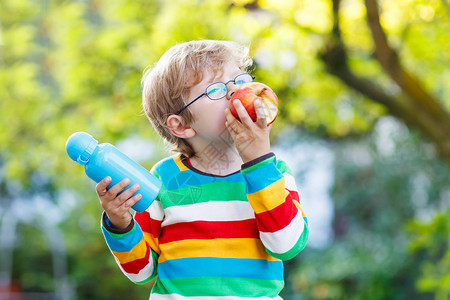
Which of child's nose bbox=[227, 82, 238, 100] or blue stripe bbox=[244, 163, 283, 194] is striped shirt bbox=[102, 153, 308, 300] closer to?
blue stripe bbox=[244, 163, 283, 194]

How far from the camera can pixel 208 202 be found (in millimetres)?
1074

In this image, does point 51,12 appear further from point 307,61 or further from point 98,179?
point 98,179

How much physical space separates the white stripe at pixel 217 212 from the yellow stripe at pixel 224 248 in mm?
46

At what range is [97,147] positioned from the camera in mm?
976

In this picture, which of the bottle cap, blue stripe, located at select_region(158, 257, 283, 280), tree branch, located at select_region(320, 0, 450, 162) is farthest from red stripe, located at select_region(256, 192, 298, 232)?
tree branch, located at select_region(320, 0, 450, 162)

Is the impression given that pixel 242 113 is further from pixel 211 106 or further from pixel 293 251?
pixel 293 251

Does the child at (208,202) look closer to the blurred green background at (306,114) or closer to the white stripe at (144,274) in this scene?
the white stripe at (144,274)

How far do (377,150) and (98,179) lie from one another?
5307 mm

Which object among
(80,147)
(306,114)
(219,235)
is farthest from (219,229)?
(306,114)

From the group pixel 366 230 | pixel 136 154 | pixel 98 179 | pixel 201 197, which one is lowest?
pixel 366 230

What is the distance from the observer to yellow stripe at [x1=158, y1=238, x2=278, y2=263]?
1.04 metres

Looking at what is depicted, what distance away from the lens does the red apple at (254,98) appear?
98 cm

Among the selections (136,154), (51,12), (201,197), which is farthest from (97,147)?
(136,154)

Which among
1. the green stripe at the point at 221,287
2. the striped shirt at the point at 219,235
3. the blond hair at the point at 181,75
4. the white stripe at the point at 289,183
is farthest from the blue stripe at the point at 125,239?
the white stripe at the point at 289,183
